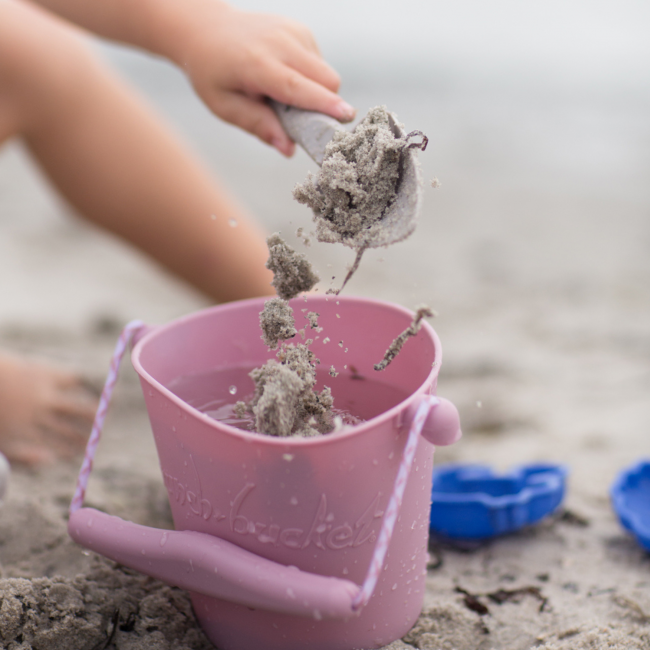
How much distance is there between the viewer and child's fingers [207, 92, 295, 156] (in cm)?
98

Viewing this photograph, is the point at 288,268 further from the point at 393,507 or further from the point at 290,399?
the point at 393,507

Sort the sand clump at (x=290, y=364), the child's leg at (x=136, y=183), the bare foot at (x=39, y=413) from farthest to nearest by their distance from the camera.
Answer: the child's leg at (x=136, y=183) → the bare foot at (x=39, y=413) → the sand clump at (x=290, y=364)

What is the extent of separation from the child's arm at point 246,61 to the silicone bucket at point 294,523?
339 mm

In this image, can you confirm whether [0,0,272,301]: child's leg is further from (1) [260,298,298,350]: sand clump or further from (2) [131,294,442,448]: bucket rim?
(1) [260,298,298,350]: sand clump

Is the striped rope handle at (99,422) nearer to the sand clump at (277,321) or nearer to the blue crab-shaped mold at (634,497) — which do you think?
the sand clump at (277,321)

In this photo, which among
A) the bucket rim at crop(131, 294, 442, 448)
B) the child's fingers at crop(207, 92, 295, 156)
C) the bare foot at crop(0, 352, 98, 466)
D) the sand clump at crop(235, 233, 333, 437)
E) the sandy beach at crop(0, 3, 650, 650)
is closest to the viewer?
the bucket rim at crop(131, 294, 442, 448)

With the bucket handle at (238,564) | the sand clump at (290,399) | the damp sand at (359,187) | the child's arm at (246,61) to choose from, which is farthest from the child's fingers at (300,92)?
the bucket handle at (238,564)

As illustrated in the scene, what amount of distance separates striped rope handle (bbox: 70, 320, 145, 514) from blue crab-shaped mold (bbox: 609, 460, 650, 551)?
80 centimetres

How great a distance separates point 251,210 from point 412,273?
92cm

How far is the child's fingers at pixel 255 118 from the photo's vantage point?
0.98 meters

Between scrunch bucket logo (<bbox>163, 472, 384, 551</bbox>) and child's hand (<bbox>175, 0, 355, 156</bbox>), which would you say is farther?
child's hand (<bbox>175, 0, 355, 156</bbox>)

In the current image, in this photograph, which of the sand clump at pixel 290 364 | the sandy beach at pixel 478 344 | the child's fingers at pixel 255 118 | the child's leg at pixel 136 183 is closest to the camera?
the sand clump at pixel 290 364

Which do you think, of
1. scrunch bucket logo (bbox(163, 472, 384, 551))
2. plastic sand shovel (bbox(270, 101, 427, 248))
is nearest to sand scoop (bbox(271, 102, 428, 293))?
plastic sand shovel (bbox(270, 101, 427, 248))

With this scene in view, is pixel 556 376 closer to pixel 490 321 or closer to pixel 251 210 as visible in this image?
pixel 490 321
